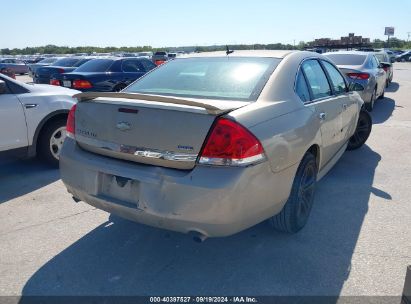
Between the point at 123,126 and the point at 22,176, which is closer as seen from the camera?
the point at 123,126

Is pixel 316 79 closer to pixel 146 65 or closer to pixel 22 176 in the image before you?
pixel 22 176

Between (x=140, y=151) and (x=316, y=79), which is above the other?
(x=316, y=79)

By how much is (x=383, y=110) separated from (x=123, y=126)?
955cm

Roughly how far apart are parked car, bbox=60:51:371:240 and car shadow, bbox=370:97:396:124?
249 inches

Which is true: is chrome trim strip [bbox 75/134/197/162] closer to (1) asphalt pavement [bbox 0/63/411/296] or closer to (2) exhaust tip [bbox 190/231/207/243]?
(2) exhaust tip [bbox 190/231/207/243]

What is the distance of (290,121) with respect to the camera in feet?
9.53

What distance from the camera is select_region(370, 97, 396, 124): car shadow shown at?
29.7ft

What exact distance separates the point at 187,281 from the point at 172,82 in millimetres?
1810

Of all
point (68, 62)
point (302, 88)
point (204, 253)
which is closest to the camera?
point (204, 253)

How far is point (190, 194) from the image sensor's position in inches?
95.0

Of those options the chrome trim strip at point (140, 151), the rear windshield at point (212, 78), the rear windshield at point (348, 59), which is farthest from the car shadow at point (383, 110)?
the chrome trim strip at point (140, 151)

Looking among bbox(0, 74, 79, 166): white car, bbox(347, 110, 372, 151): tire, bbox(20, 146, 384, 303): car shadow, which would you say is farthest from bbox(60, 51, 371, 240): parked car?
bbox(347, 110, 372, 151): tire

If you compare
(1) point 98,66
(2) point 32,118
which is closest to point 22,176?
(2) point 32,118

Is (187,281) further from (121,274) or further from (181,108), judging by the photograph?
(181,108)
